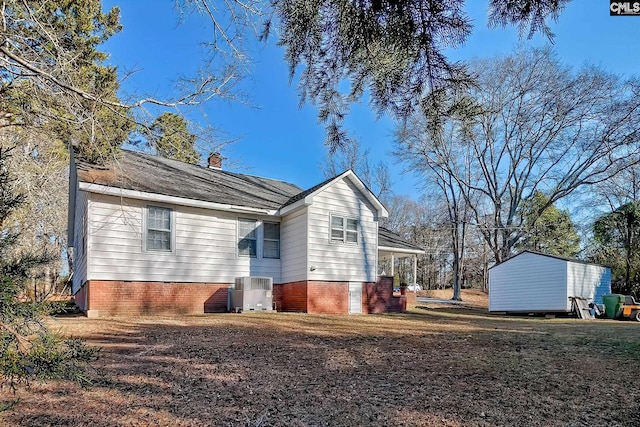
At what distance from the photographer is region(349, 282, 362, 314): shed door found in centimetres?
1349

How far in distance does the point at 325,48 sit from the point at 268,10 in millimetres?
667

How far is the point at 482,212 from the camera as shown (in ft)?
102

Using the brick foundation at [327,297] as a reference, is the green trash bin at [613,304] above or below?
below

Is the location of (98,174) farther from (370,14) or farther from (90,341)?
(370,14)

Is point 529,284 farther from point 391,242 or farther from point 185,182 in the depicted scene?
point 185,182

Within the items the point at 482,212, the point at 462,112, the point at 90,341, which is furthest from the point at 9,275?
the point at 482,212

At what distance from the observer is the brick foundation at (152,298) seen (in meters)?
10.3

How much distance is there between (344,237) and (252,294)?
3389 millimetres

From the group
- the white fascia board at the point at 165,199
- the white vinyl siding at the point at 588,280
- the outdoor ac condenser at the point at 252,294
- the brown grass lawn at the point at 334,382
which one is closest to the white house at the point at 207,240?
the white fascia board at the point at 165,199

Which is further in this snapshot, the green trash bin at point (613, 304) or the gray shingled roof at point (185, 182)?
the green trash bin at point (613, 304)

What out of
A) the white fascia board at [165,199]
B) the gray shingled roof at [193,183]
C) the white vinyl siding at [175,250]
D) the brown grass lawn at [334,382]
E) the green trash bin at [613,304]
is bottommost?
the green trash bin at [613,304]

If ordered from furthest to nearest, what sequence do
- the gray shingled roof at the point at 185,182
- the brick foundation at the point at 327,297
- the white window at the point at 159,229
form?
the brick foundation at the point at 327,297 < the white window at the point at 159,229 < the gray shingled roof at the point at 185,182

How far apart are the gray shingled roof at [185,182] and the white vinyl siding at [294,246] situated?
82 centimetres

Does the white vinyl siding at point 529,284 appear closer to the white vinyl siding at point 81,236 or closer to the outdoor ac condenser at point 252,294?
the outdoor ac condenser at point 252,294
